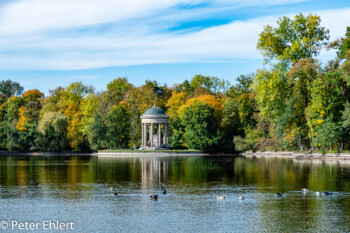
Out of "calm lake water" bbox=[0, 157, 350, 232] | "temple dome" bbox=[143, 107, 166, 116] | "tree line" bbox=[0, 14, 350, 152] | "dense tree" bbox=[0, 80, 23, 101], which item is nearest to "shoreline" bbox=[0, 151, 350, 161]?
"tree line" bbox=[0, 14, 350, 152]

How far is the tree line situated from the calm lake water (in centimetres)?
2726

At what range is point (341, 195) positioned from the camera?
107 feet

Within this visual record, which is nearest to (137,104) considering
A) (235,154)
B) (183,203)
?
(235,154)

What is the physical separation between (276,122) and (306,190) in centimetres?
4588

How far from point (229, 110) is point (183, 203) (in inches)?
2764

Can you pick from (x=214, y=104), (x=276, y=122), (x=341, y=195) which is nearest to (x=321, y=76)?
(x=276, y=122)

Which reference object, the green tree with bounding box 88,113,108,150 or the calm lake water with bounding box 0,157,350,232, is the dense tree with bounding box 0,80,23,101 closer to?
the green tree with bounding box 88,113,108,150

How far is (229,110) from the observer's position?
98.9 m

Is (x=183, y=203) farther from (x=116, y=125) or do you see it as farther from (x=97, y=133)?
(x=116, y=125)

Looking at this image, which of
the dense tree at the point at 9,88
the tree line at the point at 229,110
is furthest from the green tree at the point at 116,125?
the dense tree at the point at 9,88

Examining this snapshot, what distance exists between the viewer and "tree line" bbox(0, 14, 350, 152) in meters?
71.3

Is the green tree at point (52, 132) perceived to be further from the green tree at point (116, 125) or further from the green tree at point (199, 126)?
the green tree at point (199, 126)

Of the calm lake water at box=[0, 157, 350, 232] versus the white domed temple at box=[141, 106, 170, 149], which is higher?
the white domed temple at box=[141, 106, 170, 149]

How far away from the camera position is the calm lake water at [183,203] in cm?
2400
